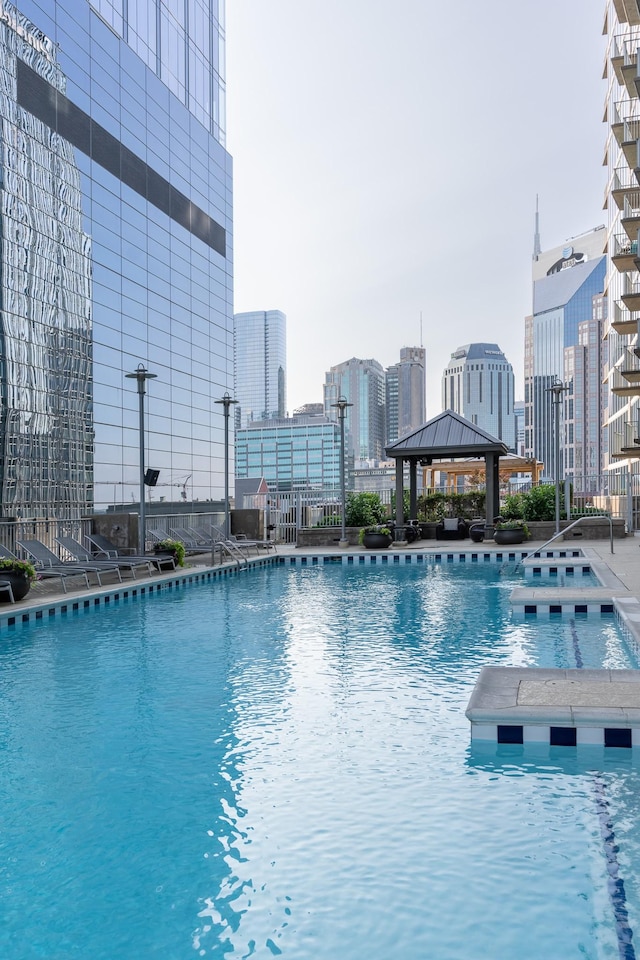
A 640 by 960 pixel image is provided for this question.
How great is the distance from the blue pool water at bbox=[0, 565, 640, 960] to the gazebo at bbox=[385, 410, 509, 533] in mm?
13410

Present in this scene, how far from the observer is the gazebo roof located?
21031 mm

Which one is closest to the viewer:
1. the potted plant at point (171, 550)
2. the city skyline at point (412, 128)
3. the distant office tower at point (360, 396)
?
the potted plant at point (171, 550)

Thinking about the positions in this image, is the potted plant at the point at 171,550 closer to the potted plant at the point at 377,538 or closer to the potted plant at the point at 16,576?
the potted plant at the point at 16,576

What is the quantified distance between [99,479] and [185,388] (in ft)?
30.4

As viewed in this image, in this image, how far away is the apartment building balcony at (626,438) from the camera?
121 feet

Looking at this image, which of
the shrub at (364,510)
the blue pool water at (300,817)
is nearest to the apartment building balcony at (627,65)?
the shrub at (364,510)

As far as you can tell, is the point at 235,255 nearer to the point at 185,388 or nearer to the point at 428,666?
the point at 185,388

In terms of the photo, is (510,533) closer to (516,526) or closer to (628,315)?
(516,526)

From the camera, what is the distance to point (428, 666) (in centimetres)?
725

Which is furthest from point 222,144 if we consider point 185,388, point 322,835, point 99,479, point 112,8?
point 322,835

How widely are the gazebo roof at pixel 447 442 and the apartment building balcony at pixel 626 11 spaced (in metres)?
25.2

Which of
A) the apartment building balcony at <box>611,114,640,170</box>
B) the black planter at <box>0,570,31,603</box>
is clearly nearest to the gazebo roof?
the black planter at <box>0,570,31,603</box>

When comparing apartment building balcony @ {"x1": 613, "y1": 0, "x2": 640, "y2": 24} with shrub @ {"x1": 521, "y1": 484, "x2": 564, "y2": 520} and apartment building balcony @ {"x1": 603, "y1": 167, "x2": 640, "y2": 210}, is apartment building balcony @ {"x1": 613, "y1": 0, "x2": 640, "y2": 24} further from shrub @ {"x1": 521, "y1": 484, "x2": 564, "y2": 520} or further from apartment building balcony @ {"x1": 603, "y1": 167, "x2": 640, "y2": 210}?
shrub @ {"x1": 521, "y1": 484, "x2": 564, "y2": 520}

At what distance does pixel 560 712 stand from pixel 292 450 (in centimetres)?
12315
